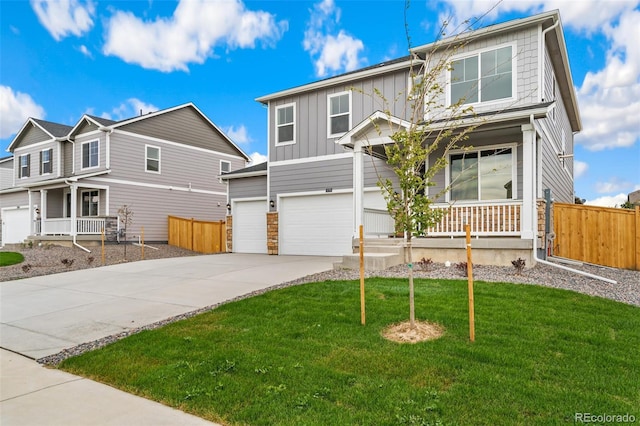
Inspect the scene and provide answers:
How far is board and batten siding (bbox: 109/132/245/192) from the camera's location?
19.0 metres

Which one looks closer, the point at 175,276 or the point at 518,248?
the point at 518,248

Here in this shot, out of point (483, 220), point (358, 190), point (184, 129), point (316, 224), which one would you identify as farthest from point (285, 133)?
point (184, 129)

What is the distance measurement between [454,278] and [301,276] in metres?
3.16

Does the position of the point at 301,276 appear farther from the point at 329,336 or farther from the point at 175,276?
the point at 329,336

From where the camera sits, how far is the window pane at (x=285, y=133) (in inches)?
567

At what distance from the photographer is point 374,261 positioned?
28.4 feet

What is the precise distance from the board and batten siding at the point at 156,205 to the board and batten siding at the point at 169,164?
435mm

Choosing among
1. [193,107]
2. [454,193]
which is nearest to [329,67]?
[454,193]

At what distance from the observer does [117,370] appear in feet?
12.7

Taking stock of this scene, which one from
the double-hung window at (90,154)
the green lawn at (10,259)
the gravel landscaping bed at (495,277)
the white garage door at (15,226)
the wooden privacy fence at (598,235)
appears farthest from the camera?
the white garage door at (15,226)

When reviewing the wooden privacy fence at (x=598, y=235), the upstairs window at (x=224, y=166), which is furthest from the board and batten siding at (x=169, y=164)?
the wooden privacy fence at (x=598, y=235)

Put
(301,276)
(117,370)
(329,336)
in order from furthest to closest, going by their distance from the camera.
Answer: (301,276) → (329,336) → (117,370)

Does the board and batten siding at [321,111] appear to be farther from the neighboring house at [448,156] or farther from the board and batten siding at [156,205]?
the board and batten siding at [156,205]

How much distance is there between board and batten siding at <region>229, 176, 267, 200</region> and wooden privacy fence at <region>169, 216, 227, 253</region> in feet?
6.95
